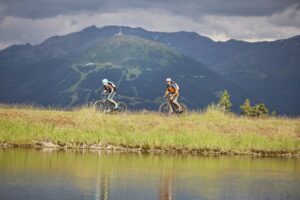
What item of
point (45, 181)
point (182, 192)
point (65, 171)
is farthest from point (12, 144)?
point (182, 192)

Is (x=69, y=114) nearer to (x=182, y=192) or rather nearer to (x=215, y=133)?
(x=215, y=133)

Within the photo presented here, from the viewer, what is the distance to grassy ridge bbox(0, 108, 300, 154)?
36.9m

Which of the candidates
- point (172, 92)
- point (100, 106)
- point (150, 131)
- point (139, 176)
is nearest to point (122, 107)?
point (100, 106)

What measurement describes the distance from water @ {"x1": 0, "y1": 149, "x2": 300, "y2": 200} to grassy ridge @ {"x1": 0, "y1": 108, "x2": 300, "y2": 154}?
9.18 feet

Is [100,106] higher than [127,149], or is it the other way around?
[100,106]

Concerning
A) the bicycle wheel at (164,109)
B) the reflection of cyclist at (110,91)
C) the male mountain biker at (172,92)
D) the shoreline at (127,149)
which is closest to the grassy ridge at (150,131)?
the shoreline at (127,149)

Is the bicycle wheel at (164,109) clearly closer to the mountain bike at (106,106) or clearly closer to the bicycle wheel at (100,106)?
the mountain bike at (106,106)

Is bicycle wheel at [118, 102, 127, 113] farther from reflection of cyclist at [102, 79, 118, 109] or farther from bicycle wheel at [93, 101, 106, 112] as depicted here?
bicycle wheel at [93, 101, 106, 112]

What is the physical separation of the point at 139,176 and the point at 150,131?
42.1 ft

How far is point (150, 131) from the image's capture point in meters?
38.9

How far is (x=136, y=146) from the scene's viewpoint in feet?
121

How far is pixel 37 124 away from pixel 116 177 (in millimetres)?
14107

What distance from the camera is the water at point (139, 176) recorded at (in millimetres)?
21723

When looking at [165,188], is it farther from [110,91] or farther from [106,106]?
[106,106]
